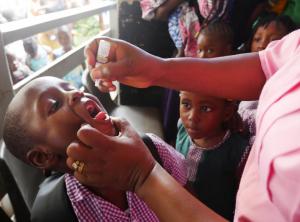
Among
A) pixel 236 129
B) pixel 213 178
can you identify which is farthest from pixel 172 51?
pixel 213 178

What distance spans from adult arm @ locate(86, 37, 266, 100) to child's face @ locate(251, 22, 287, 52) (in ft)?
2.13

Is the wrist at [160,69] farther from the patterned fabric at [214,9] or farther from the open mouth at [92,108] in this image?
the patterned fabric at [214,9]

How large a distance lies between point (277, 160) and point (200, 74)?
1.56 feet

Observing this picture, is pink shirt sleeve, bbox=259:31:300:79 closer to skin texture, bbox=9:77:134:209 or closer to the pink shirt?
the pink shirt

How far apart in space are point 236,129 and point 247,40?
732 mm

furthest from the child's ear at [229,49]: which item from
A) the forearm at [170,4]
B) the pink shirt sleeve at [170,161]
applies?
the pink shirt sleeve at [170,161]

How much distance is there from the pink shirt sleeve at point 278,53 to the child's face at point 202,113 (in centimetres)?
33

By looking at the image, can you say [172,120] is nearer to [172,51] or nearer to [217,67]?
[172,51]

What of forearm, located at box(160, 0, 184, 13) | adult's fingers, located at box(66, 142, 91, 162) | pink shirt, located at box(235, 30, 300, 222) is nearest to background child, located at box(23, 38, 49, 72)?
forearm, located at box(160, 0, 184, 13)

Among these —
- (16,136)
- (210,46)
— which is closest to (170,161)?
(16,136)

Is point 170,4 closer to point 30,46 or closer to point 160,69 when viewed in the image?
point 160,69

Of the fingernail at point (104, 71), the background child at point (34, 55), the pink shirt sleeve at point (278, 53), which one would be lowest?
the background child at point (34, 55)

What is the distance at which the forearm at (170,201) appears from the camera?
20.7 inches

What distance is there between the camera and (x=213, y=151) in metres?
1.17
